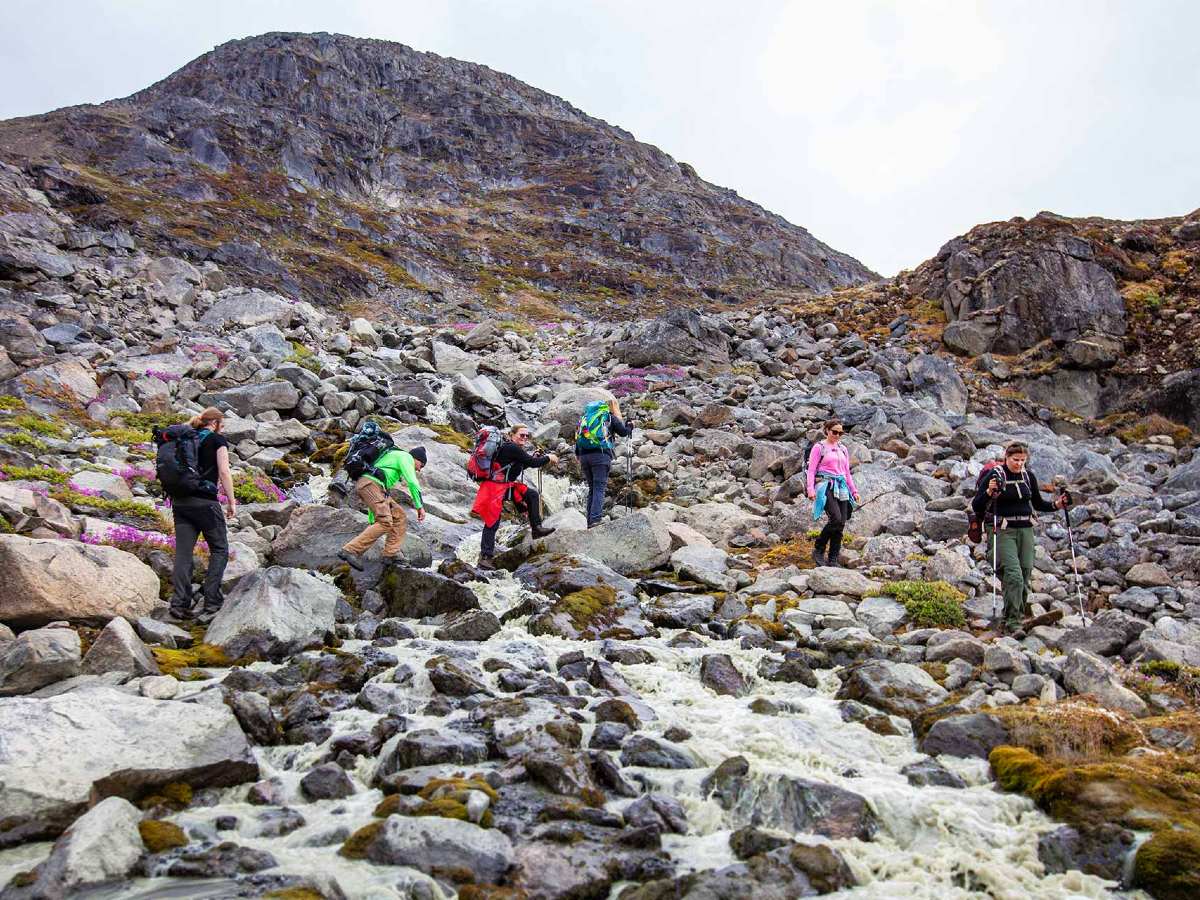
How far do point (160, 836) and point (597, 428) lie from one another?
426 inches

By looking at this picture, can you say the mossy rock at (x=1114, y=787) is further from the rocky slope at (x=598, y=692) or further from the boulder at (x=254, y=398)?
the boulder at (x=254, y=398)

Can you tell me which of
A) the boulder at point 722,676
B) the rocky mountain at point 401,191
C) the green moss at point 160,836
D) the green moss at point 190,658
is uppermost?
the rocky mountain at point 401,191

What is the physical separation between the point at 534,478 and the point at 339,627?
31.9 feet

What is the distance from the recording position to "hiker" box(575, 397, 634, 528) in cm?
1540

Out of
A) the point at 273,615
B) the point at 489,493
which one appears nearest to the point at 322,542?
the point at 489,493

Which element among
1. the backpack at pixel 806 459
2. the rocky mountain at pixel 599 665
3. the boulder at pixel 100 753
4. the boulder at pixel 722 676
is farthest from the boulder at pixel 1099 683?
the boulder at pixel 100 753

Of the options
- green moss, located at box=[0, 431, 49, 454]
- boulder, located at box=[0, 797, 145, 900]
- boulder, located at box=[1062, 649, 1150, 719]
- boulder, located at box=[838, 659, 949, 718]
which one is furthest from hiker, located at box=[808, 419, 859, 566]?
green moss, located at box=[0, 431, 49, 454]

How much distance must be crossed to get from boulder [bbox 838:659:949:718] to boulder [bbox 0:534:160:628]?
9.41 metres

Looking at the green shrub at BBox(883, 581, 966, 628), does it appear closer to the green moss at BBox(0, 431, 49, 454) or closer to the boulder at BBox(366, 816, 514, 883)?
the boulder at BBox(366, 816, 514, 883)

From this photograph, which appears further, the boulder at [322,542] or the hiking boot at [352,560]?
the boulder at [322,542]

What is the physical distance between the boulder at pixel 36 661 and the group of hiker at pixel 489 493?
2.02m

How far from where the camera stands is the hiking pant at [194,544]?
34.0 feet

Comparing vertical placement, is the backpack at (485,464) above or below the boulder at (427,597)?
above

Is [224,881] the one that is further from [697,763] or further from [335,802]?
[697,763]
